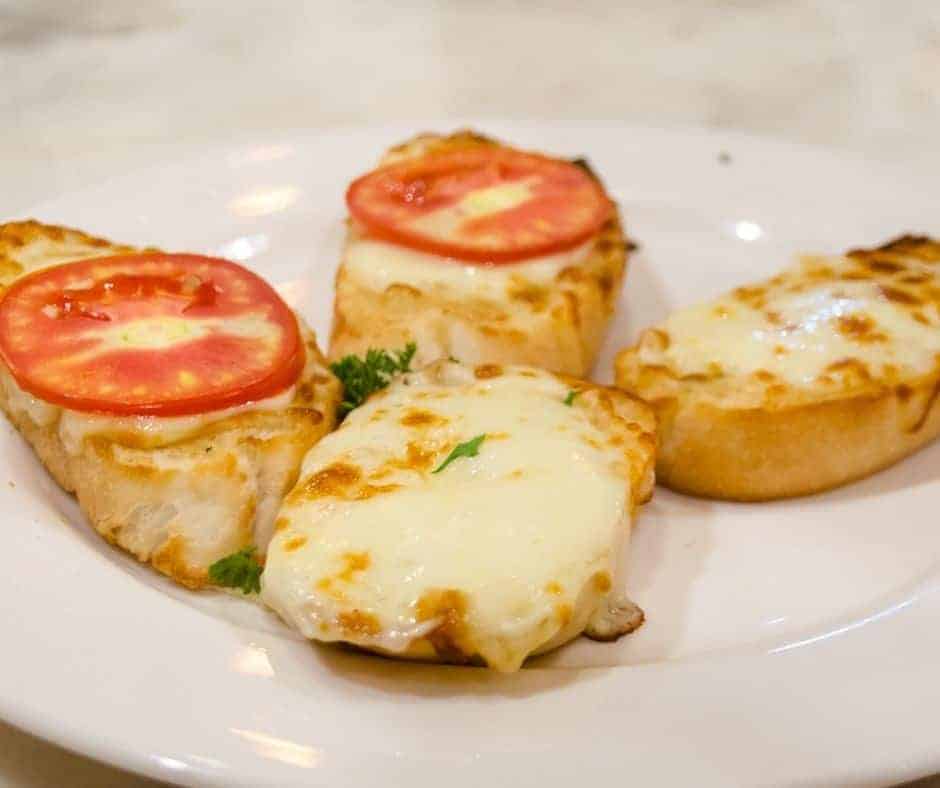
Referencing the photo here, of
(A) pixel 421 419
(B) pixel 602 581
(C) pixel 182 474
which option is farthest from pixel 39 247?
(B) pixel 602 581

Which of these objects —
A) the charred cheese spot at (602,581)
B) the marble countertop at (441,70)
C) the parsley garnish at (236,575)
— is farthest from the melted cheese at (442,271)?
the marble countertop at (441,70)

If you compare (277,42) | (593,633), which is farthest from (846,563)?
(277,42)

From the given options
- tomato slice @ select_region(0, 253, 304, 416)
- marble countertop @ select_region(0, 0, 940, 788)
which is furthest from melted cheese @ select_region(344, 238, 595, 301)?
marble countertop @ select_region(0, 0, 940, 788)

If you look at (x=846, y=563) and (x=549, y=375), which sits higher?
(x=549, y=375)

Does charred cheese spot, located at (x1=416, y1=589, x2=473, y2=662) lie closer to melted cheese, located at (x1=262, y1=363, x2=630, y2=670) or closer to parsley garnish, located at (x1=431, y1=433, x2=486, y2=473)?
melted cheese, located at (x1=262, y1=363, x2=630, y2=670)

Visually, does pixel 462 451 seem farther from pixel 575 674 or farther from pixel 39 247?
pixel 39 247

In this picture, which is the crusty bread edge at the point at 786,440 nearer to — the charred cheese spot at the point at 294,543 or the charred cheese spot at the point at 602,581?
the charred cheese spot at the point at 602,581

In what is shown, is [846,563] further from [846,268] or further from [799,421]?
[846,268]
